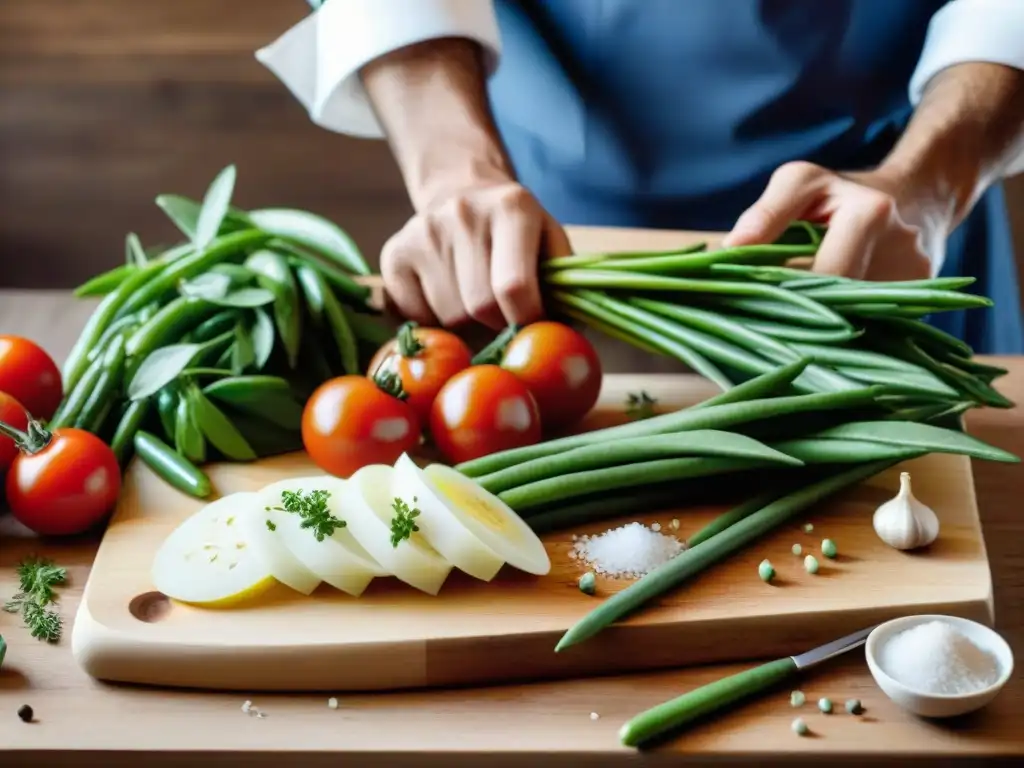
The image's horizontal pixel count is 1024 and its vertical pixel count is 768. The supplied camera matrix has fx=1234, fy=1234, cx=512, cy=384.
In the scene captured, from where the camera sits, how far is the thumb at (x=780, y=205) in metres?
1.63

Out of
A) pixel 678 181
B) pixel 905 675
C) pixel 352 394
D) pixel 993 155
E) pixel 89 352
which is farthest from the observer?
pixel 678 181

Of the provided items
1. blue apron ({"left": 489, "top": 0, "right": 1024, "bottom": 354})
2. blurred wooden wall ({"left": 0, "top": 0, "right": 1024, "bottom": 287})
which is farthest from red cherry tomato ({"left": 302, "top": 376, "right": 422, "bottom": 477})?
blurred wooden wall ({"left": 0, "top": 0, "right": 1024, "bottom": 287})

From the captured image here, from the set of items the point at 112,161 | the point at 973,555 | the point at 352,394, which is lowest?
the point at 112,161

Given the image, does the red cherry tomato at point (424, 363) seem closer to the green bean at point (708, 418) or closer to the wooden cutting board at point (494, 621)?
the green bean at point (708, 418)

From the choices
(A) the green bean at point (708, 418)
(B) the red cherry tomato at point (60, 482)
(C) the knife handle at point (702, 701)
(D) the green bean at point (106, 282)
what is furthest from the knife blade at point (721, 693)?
(D) the green bean at point (106, 282)

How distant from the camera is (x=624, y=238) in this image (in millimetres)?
1887

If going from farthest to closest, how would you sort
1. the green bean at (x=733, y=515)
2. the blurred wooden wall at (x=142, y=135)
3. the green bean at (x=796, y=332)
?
1. the blurred wooden wall at (x=142, y=135)
2. the green bean at (x=796, y=332)
3. the green bean at (x=733, y=515)

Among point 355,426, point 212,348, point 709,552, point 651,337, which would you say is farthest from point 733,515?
point 212,348

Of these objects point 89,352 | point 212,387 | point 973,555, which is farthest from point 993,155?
point 89,352

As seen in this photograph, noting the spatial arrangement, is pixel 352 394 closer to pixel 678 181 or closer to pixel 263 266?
pixel 263 266

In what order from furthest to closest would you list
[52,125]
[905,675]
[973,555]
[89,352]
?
[52,125], [89,352], [973,555], [905,675]

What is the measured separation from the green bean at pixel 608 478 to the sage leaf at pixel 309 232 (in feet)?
2.03

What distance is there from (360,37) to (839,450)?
94cm

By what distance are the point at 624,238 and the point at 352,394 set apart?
0.64 m
